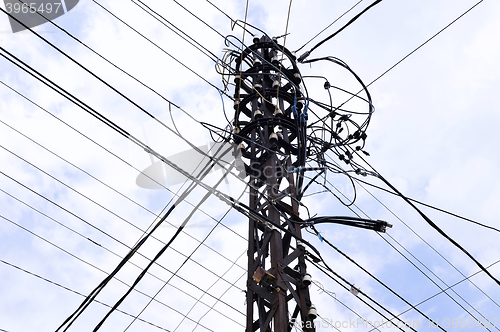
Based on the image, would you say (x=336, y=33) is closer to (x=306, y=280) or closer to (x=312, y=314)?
(x=306, y=280)

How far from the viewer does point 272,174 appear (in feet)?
18.4

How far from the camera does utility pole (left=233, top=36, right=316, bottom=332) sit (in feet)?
15.4

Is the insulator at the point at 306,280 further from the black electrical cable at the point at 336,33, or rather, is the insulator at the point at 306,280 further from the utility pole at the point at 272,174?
the black electrical cable at the point at 336,33

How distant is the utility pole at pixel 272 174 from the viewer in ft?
15.4

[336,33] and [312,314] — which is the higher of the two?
[336,33]

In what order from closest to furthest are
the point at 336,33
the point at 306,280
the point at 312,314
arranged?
the point at 312,314, the point at 306,280, the point at 336,33

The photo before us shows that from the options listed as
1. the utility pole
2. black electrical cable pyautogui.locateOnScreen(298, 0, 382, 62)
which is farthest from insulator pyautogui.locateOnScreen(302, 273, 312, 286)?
black electrical cable pyautogui.locateOnScreen(298, 0, 382, 62)

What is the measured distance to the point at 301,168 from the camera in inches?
224

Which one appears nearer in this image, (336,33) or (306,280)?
(306,280)

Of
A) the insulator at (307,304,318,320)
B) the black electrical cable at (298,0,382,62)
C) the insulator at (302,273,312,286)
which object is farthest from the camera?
the black electrical cable at (298,0,382,62)

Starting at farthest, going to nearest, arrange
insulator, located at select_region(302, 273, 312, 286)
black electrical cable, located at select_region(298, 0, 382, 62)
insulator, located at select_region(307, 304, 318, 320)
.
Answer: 1. black electrical cable, located at select_region(298, 0, 382, 62)
2. insulator, located at select_region(302, 273, 312, 286)
3. insulator, located at select_region(307, 304, 318, 320)

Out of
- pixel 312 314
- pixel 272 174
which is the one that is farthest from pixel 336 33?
pixel 312 314

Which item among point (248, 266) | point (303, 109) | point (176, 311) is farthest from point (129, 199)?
point (303, 109)

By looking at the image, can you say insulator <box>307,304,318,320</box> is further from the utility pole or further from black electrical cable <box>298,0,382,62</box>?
black electrical cable <box>298,0,382,62</box>
